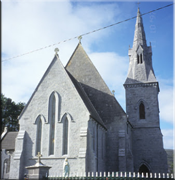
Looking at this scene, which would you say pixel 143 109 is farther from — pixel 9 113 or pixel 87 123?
pixel 9 113

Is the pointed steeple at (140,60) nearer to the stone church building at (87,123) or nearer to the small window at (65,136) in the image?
the stone church building at (87,123)

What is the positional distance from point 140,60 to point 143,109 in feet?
22.7

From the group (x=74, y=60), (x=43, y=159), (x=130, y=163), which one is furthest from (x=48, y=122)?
(x=74, y=60)

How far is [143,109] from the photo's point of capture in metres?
30.5

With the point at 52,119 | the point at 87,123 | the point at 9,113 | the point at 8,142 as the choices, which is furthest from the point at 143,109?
the point at 9,113

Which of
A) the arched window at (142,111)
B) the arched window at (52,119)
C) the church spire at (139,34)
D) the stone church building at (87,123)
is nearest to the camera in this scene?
the stone church building at (87,123)

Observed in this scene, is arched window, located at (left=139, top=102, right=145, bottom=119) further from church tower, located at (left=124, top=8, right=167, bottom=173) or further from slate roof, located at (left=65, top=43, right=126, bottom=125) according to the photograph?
slate roof, located at (left=65, top=43, right=126, bottom=125)

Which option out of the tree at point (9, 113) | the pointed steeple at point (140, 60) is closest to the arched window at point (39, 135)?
the pointed steeple at point (140, 60)

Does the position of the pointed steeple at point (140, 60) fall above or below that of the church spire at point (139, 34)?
below

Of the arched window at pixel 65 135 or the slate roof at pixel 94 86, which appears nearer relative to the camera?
the arched window at pixel 65 135

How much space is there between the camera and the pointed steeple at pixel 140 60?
31.4 meters

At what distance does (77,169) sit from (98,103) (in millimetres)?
9237

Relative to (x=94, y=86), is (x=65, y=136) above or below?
below

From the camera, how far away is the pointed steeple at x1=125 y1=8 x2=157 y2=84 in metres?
31.4
